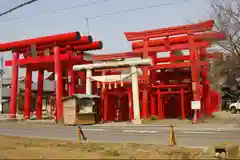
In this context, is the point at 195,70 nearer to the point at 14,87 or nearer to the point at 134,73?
the point at 134,73

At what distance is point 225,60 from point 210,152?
28.5 metres

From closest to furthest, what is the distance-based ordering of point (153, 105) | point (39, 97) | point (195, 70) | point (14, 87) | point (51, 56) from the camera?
point (195, 70) → point (153, 105) → point (51, 56) → point (14, 87) → point (39, 97)

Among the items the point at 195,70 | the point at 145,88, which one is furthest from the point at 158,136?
the point at 145,88

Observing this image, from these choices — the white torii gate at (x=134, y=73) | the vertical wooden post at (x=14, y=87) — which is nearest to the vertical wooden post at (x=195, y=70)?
the white torii gate at (x=134, y=73)

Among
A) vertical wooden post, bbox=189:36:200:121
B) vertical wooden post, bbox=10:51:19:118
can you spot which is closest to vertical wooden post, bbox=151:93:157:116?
vertical wooden post, bbox=189:36:200:121

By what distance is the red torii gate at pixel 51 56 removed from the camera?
115 feet

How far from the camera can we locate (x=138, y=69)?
1280 inches

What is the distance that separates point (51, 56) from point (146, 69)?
9924 mm

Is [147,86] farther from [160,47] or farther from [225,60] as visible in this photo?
[225,60]

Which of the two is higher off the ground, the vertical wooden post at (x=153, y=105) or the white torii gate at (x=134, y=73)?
the white torii gate at (x=134, y=73)

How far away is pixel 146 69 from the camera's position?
34.8 meters

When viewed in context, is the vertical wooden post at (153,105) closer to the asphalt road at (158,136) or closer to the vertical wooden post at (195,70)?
the vertical wooden post at (195,70)

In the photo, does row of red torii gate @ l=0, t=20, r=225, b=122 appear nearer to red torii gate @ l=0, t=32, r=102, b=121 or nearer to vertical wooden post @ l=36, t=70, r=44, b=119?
red torii gate @ l=0, t=32, r=102, b=121

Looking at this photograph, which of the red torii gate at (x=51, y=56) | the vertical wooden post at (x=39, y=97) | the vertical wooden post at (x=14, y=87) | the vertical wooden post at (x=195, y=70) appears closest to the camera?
the vertical wooden post at (x=195, y=70)
